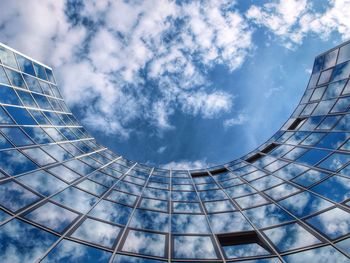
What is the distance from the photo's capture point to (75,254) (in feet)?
34.7


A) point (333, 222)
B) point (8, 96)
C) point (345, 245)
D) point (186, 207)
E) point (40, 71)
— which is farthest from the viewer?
point (40, 71)

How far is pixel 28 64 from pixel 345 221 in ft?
85.0

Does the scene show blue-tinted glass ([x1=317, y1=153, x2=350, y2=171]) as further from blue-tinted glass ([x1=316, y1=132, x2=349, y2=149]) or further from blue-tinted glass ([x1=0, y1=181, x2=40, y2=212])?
blue-tinted glass ([x1=0, y1=181, x2=40, y2=212])

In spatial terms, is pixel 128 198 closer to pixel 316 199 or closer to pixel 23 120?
pixel 23 120

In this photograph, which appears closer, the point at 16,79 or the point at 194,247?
the point at 194,247

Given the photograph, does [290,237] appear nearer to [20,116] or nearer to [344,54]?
[344,54]

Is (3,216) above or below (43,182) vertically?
below

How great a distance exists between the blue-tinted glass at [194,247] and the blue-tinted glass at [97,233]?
2.86 metres

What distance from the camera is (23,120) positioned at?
1888 centimetres

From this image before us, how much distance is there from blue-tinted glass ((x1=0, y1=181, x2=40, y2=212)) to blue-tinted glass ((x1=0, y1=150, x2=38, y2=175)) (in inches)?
42.4

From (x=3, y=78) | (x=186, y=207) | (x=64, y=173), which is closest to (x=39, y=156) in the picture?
(x=64, y=173)

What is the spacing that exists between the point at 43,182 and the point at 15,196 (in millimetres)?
2436

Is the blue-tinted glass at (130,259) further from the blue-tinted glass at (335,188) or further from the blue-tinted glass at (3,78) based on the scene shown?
the blue-tinted glass at (3,78)

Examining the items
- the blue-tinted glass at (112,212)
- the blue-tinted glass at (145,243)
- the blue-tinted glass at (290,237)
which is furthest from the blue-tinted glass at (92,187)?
the blue-tinted glass at (290,237)
